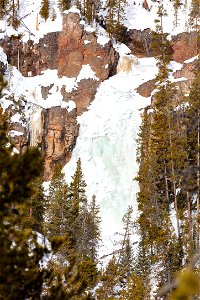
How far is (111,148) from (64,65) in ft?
40.2

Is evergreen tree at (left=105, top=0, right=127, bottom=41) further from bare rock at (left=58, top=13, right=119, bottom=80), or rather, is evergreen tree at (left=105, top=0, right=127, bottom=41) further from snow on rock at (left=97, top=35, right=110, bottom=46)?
bare rock at (left=58, top=13, right=119, bottom=80)

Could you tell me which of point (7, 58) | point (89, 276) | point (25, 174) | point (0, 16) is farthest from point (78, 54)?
point (25, 174)

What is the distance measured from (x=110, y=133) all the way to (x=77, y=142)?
3.90m

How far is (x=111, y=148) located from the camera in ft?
139

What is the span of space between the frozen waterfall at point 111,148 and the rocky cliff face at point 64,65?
3.61 ft

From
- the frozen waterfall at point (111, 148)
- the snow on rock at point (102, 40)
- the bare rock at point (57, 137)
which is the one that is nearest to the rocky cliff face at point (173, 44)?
the snow on rock at point (102, 40)

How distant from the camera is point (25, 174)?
560 centimetres

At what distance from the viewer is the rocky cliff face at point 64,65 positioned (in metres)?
44.2

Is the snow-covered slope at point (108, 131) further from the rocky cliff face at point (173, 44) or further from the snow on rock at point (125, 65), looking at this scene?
the rocky cliff face at point (173, 44)

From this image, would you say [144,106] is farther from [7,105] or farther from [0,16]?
[0,16]

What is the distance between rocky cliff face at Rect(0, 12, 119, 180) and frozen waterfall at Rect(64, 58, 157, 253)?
3.61 feet

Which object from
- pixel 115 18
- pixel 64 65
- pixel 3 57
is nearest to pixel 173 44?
pixel 115 18

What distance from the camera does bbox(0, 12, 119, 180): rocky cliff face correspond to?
44219mm

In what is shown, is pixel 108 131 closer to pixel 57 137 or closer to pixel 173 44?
pixel 57 137
